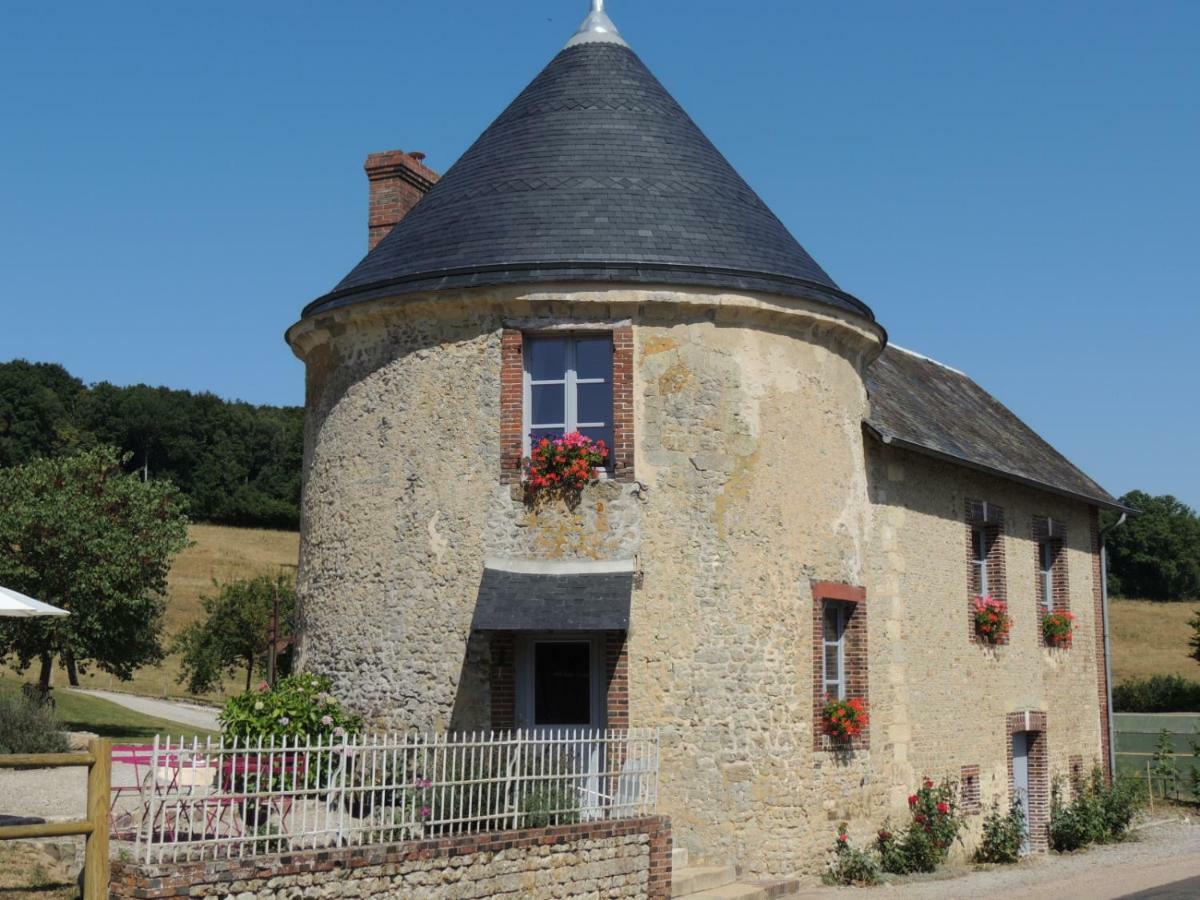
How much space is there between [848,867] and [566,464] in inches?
192

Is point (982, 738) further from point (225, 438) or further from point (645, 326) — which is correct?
point (225, 438)

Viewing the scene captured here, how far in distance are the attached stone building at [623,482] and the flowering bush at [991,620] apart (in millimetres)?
2377

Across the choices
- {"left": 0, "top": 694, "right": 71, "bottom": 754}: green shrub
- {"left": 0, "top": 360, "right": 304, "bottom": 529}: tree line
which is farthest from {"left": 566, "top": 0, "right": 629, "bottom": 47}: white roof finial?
{"left": 0, "top": 360, "right": 304, "bottom": 529}: tree line

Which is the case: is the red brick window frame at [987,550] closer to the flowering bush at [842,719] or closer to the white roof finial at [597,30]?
the flowering bush at [842,719]

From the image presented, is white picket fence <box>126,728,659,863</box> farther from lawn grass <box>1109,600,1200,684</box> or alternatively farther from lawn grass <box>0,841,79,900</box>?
lawn grass <box>1109,600,1200,684</box>

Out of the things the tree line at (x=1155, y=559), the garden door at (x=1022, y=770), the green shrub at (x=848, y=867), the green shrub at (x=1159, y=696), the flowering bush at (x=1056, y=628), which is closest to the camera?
the green shrub at (x=848, y=867)

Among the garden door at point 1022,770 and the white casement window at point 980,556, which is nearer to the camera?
the white casement window at point 980,556

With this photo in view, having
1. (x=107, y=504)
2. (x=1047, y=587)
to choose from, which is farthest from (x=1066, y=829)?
(x=107, y=504)

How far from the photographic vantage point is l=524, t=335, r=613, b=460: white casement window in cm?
1301

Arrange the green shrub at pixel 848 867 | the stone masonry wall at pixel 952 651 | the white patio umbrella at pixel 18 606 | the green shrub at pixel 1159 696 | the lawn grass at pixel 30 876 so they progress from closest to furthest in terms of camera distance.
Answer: the lawn grass at pixel 30 876 < the white patio umbrella at pixel 18 606 < the green shrub at pixel 848 867 < the stone masonry wall at pixel 952 651 < the green shrub at pixel 1159 696

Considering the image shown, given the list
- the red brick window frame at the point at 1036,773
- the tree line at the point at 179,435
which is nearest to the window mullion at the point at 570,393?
the red brick window frame at the point at 1036,773

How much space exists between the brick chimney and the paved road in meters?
16.2

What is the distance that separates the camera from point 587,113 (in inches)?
572

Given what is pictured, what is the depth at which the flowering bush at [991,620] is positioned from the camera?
1689 cm
